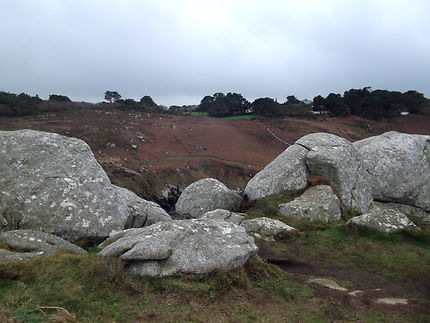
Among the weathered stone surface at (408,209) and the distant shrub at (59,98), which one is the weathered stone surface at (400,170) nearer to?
the weathered stone surface at (408,209)

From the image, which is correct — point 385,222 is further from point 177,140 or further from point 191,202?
point 177,140

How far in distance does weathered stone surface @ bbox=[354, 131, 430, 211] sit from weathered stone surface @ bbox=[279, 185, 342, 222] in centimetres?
581

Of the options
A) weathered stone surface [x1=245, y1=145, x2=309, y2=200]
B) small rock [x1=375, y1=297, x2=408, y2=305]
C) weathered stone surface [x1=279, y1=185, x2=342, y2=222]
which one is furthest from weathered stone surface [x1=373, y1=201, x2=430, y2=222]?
small rock [x1=375, y1=297, x2=408, y2=305]

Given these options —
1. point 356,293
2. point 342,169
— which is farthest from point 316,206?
point 356,293

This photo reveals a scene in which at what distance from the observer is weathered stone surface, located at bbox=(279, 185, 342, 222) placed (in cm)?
1769

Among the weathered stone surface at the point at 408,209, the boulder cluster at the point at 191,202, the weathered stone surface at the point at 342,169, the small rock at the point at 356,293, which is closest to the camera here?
the small rock at the point at 356,293

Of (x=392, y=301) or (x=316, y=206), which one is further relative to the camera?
(x=316, y=206)

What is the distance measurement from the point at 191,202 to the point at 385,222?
10190mm

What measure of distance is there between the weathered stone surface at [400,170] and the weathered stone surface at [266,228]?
10.5 metres

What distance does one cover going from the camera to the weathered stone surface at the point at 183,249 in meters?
8.74

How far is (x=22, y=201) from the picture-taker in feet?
42.2

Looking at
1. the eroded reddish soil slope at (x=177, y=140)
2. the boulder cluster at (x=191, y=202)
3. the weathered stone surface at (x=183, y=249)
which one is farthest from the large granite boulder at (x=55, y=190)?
the eroded reddish soil slope at (x=177, y=140)

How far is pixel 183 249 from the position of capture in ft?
29.8

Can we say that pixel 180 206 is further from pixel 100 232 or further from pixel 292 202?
pixel 100 232
